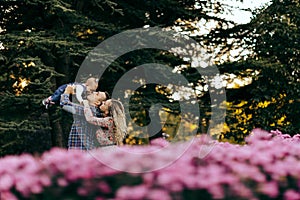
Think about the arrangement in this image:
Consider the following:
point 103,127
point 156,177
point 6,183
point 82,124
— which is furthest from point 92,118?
point 156,177

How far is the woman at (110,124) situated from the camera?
570 cm

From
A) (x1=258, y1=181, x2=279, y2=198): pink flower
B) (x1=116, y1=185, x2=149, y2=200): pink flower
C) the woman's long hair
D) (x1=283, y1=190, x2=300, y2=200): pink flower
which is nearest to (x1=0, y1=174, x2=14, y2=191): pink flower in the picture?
(x1=116, y1=185, x2=149, y2=200): pink flower

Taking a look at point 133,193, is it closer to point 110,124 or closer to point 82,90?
point 110,124

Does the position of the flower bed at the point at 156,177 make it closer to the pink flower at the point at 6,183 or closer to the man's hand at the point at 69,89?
the pink flower at the point at 6,183

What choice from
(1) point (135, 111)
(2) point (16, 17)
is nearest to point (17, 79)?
(2) point (16, 17)

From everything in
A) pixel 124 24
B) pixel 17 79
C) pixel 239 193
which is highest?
pixel 124 24

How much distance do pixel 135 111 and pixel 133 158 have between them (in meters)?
8.72

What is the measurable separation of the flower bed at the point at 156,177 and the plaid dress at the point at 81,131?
2.86 meters

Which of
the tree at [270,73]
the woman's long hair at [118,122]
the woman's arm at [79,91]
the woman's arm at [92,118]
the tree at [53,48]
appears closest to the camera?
the woman's arm at [92,118]

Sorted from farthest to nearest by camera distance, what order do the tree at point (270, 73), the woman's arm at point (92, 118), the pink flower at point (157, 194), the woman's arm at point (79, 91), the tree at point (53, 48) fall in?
the tree at point (270, 73) → the tree at point (53, 48) → the woman's arm at point (79, 91) → the woman's arm at point (92, 118) → the pink flower at point (157, 194)

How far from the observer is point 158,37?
11.7 metres

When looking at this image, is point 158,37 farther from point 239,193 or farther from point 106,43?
point 239,193

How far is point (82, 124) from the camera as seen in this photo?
5906mm

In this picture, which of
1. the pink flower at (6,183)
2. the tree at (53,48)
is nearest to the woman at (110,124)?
the pink flower at (6,183)
